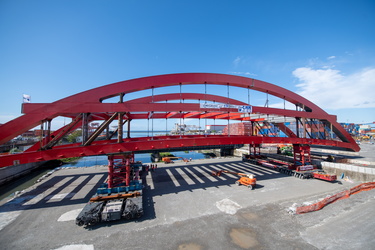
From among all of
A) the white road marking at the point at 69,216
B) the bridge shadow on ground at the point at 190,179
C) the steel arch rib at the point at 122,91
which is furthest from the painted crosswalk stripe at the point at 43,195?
the bridge shadow on ground at the point at 190,179

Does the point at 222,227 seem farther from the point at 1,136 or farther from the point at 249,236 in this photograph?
the point at 1,136

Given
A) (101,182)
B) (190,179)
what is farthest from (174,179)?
(101,182)

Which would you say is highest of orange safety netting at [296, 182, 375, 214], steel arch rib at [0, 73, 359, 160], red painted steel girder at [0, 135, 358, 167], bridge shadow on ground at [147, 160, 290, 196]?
steel arch rib at [0, 73, 359, 160]

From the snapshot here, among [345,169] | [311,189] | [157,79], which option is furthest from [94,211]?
[345,169]

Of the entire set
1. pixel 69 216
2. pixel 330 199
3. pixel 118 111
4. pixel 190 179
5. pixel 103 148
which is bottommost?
pixel 69 216

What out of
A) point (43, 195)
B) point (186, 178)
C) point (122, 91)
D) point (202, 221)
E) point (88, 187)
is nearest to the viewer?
point (202, 221)

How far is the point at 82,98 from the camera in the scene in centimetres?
1297

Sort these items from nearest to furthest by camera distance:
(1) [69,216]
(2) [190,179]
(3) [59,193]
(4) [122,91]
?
(1) [69,216] → (4) [122,91] → (3) [59,193] → (2) [190,179]

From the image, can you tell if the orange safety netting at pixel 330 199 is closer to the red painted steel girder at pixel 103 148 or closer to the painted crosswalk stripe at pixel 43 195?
the red painted steel girder at pixel 103 148

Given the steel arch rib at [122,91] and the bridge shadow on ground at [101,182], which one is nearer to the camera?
the steel arch rib at [122,91]

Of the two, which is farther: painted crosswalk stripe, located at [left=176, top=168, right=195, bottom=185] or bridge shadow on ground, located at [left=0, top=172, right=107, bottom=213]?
painted crosswalk stripe, located at [left=176, top=168, right=195, bottom=185]

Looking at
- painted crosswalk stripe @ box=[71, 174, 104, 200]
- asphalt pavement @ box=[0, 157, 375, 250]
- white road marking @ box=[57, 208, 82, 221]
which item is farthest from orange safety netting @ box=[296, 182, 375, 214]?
painted crosswalk stripe @ box=[71, 174, 104, 200]

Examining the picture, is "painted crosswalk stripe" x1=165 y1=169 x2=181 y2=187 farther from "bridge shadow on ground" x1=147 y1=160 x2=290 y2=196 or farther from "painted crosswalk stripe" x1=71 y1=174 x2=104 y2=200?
"painted crosswalk stripe" x1=71 y1=174 x2=104 y2=200

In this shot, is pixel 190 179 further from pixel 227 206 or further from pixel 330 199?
pixel 330 199
